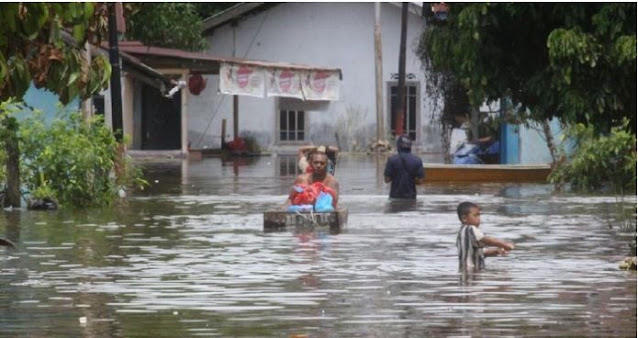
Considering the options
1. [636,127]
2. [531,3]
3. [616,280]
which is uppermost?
[531,3]

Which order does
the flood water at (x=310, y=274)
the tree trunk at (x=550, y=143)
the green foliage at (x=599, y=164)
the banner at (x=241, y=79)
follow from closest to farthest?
the flood water at (x=310, y=274) → the green foliage at (x=599, y=164) → the tree trunk at (x=550, y=143) → the banner at (x=241, y=79)

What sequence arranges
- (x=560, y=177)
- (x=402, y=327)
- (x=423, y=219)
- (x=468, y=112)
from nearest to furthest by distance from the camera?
(x=402, y=327) → (x=423, y=219) → (x=560, y=177) → (x=468, y=112)

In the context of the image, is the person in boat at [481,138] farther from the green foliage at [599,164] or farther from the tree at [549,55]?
the tree at [549,55]

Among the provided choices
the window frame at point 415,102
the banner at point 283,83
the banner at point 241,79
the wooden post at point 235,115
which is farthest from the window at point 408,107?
the banner at point 241,79

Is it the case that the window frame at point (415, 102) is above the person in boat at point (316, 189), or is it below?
above

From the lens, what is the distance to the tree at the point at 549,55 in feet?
56.9

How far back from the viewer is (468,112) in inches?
1922

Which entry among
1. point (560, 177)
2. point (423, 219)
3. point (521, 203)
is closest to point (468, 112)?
point (560, 177)

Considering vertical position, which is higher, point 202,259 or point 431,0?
point 431,0

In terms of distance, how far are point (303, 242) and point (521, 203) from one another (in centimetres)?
861

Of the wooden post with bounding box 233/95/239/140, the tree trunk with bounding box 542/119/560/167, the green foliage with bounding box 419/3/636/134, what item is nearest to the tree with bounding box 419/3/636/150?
the green foliage with bounding box 419/3/636/134

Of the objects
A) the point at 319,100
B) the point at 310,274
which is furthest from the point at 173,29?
the point at 310,274

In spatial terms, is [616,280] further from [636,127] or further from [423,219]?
[423,219]

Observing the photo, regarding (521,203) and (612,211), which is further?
(521,203)
